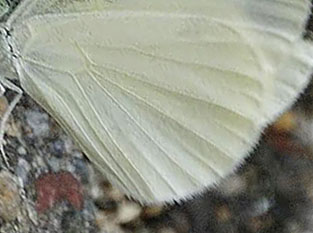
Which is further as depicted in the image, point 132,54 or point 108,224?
point 108,224

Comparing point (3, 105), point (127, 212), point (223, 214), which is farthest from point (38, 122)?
point (223, 214)

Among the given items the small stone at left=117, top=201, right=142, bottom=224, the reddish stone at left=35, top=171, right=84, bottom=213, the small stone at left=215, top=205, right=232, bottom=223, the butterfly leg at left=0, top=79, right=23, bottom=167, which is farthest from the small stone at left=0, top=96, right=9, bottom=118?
the small stone at left=215, top=205, right=232, bottom=223

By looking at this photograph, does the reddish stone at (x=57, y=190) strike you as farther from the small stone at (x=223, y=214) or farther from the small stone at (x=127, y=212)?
the small stone at (x=223, y=214)

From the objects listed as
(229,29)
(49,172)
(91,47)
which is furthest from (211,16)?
(49,172)

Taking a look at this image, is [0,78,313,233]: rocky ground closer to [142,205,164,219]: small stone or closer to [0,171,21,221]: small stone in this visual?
[142,205,164,219]: small stone

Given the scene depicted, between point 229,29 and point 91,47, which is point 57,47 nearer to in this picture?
point 91,47

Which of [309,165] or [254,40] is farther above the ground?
[254,40]

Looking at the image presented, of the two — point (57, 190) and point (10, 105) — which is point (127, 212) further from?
point (10, 105)
